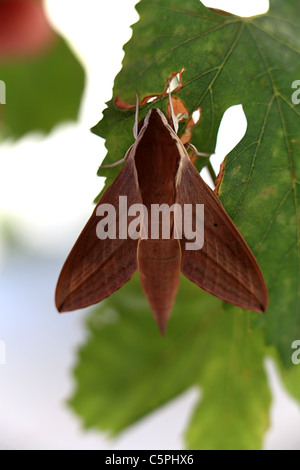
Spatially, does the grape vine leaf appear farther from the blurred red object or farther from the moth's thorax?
the blurred red object

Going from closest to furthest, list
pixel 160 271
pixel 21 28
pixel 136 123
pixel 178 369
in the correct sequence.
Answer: pixel 136 123 < pixel 160 271 < pixel 21 28 < pixel 178 369

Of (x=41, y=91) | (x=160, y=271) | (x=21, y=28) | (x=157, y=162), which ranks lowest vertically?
(x=160, y=271)

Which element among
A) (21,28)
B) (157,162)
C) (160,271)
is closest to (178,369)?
(160,271)

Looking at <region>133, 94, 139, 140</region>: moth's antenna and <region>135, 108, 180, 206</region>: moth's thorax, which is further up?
<region>133, 94, 139, 140</region>: moth's antenna

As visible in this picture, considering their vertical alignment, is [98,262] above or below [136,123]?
below

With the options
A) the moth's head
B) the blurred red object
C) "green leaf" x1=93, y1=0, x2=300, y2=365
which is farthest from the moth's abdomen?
the blurred red object

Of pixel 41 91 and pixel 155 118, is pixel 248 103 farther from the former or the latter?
pixel 41 91

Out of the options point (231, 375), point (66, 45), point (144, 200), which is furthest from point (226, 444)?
point (66, 45)
